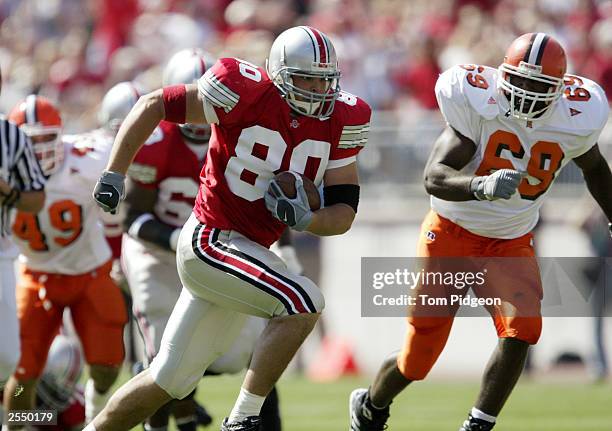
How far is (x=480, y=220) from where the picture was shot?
20.7 feet

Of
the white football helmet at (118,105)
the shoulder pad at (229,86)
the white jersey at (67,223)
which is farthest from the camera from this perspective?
the white football helmet at (118,105)

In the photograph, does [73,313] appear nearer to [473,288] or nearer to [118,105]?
[118,105]

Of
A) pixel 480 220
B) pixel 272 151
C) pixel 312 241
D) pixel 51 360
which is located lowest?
pixel 312 241

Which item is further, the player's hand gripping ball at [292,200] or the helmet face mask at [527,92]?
A: the helmet face mask at [527,92]

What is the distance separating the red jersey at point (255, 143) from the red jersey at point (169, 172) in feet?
4.28

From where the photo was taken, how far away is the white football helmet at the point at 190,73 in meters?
6.93

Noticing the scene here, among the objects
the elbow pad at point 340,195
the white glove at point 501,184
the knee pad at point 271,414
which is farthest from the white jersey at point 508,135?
the knee pad at point 271,414

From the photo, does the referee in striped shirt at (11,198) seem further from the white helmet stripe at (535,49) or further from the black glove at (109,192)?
the white helmet stripe at (535,49)

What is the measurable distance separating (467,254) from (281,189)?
1.34 metres

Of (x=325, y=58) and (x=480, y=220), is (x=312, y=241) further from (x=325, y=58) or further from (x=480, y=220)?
(x=325, y=58)

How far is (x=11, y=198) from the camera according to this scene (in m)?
6.25

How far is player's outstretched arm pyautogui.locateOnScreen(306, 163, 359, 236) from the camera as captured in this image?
545 cm

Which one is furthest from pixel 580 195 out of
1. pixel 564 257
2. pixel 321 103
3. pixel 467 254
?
pixel 321 103

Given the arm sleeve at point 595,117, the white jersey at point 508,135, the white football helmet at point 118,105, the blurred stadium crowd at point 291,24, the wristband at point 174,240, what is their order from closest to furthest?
the white jersey at point 508,135
the arm sleeve at point 595,117
the wristband at point 174,240
the white football helmet at point 118,105
the blurred stadium crowd at point 291,24
